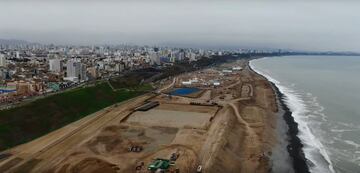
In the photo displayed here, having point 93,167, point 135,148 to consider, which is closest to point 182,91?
point 135,148

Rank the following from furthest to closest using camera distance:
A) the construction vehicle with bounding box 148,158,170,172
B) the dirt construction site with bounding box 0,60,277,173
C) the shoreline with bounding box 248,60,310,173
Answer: the shoreline with bounding box 248,60,310,173
the dirt construction site with bounding box 0,60,277,173
the construction vehicle with bounding box 148,158,170,172

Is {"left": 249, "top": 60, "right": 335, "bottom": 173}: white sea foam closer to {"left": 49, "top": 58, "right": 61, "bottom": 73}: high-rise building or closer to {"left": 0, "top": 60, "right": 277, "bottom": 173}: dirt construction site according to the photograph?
{"left": 0, "top": 60, "right": 277, "bottom": 173}: dirt construction site

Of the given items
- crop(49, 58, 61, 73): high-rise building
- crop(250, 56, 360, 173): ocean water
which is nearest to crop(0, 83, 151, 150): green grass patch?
crop(250, 56, 360, 173): ocean water

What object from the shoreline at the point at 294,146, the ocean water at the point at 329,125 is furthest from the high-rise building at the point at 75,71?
the shoreline at the point at 294,146

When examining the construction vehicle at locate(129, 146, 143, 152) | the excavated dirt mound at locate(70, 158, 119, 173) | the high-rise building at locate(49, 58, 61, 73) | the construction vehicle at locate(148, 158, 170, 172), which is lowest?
the excavated dirt mound at locate(70, 158, 119, 173)

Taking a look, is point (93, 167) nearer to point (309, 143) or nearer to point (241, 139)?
point (241, 139)

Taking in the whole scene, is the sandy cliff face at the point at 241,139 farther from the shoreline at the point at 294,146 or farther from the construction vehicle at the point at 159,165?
the construction vehicle at the point at 159,165

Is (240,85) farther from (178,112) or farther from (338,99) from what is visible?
(178,112)
